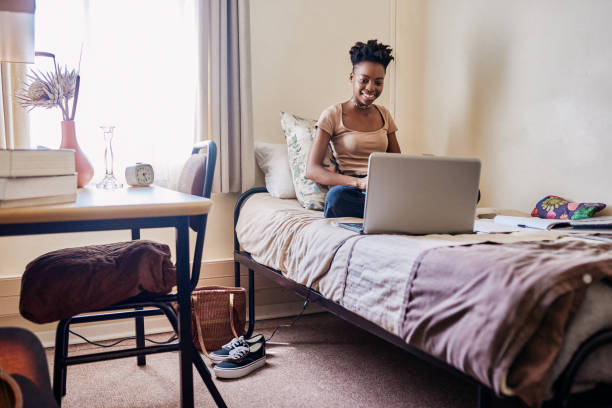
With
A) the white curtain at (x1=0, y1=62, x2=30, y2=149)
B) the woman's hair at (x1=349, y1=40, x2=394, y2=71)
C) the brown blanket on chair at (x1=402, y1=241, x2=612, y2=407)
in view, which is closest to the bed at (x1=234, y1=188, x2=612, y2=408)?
the brown blanket on chair at (x1=402, y1=241, x2=612, y2=407)

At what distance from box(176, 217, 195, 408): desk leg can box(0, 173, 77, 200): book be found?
246 millimetres

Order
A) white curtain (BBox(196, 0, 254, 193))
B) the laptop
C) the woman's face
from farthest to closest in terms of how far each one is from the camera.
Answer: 1. white curtain (BBox(196, 0, 254, 193))
2. the woman's face
3. the laptop

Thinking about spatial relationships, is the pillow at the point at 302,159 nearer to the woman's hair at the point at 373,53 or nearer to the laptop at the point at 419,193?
the woman's hair at the point at 373,53

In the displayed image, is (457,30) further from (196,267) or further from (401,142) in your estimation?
(196,267)

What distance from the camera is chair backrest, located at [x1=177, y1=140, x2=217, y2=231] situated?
1448 millimetres

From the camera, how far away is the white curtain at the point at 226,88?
236 cm

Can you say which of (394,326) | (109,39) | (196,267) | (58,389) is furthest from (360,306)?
(109,39)

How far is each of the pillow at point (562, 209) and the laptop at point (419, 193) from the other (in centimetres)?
60

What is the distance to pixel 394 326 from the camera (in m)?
1.19

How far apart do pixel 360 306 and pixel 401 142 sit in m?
1.91

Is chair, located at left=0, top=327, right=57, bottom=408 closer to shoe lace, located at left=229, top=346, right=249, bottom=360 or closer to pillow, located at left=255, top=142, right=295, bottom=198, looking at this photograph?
shoe lace, located at left=229, top=346, right=249, bottom=360

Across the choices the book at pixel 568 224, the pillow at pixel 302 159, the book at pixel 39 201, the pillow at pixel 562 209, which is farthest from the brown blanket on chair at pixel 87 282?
the pillow at pixel 562 209

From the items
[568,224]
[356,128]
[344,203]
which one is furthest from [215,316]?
[568,224]

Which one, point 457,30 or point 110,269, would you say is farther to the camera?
point 457,30
